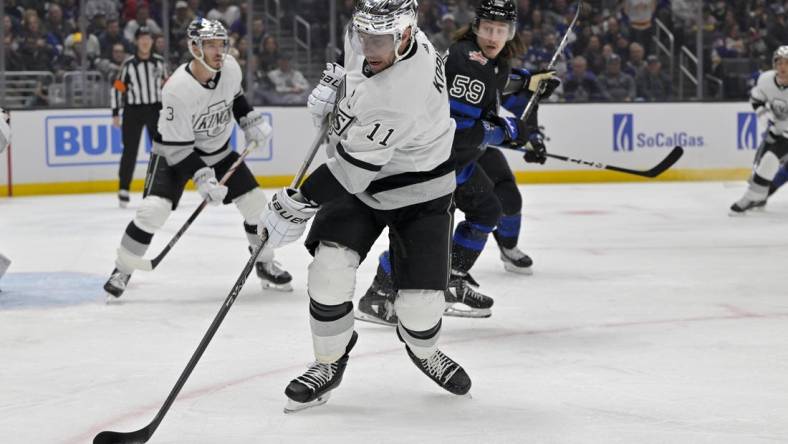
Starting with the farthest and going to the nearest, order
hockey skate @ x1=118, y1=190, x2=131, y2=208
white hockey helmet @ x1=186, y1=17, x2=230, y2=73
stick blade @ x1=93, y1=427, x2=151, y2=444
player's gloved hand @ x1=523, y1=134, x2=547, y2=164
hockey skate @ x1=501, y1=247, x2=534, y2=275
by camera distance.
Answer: hockey skate @ x1=118, y1=190, x2=131, y2=208 → hockey skate @ x1=501, y1=247, x2=534, y2=275 → player's gloved hand @ x1=523, y1=134, x2=547, y2=164 → white hockey helmet @ x1=186, y1=17, x2=230, y2=73 → stick blade @ x1=93, y1=427, x2=151, y2=444

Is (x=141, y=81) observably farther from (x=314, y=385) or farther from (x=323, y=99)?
(x=314, y=385)

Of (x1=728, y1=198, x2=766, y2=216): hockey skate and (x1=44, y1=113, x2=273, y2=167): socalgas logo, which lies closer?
(x1=728, y1=198, x2=766, y2=216): hockey skate

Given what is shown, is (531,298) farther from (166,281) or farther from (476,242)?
(166,281)

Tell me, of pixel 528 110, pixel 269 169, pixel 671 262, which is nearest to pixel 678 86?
pixel 269 169

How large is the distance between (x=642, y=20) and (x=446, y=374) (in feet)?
25.3

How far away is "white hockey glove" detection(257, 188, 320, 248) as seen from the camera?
8.88ft

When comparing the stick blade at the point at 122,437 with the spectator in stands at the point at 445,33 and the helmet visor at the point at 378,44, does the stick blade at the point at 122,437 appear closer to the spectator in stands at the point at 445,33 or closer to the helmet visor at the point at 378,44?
the helmet visor at the point at 378,44

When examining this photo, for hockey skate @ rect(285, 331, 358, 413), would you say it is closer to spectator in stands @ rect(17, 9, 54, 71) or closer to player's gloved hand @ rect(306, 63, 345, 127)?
player's gloved hand @ rect(306, 63, 345, 127)

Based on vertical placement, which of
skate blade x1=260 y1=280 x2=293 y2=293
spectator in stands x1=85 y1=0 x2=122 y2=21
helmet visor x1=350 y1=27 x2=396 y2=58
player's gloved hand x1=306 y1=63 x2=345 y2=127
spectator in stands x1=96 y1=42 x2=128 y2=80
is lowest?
spectator in stands x1=96 y1=42 x2=128 y2=80

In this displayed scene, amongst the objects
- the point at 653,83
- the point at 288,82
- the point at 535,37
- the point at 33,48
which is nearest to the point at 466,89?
the point at 288,82

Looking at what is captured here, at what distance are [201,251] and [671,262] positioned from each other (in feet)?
7.42

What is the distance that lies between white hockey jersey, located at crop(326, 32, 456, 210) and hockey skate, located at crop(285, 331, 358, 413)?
Answer: 16.4 inches

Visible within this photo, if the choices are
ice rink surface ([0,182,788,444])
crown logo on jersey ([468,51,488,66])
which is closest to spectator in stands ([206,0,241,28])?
ice rink surface ([0,182,788,444])

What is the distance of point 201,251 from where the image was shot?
19.4 ft
